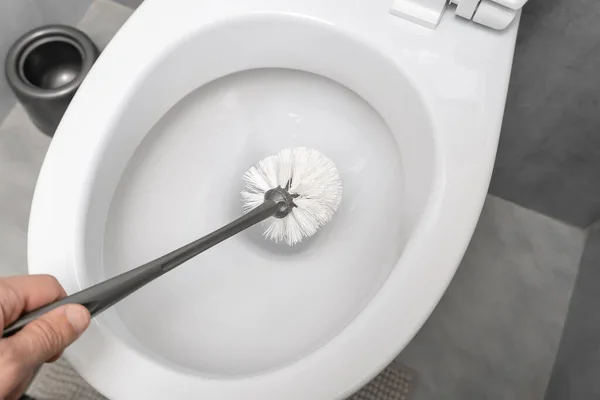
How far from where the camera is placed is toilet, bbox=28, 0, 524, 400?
47 centimetres

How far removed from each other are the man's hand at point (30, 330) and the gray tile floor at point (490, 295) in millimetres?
558

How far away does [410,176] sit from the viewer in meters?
0.59

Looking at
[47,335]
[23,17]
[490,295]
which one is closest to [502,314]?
[490,295]

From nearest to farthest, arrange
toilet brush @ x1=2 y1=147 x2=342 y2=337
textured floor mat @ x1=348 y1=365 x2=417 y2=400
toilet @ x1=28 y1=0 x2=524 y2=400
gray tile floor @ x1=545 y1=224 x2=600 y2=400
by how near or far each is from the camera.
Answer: toilet @ x1=28 y1=0 x2=524 y2=400 < toilet brush @ x1=2 y1=147 x2=342 y2=337 < gray tile floor @ x1=545 y1=224 x2=600 y2=400 < textured floor mat @ x1=348 y1=365 x2=417 y2=400

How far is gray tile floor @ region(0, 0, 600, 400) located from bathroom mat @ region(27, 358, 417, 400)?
0.02 metres

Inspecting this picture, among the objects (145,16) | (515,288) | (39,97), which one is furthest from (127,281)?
(515,288)

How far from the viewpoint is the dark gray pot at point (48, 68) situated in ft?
2.67

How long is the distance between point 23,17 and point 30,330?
2.37 ft

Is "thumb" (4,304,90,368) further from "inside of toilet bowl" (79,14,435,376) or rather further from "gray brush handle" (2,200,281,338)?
"inside of toilet bowl" (79,14,435,376)

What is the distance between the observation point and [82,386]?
829 millimetres

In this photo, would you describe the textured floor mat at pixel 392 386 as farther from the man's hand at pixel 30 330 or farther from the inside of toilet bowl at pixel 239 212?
the man's hand at pixel 30 330

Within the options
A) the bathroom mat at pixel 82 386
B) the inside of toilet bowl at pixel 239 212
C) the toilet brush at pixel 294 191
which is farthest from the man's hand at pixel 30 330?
the bathroom mat at pixel 82 386

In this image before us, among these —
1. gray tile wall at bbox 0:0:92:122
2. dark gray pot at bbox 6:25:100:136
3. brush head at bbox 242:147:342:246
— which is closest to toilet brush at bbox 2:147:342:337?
brush head at bbox 242:147:342:246

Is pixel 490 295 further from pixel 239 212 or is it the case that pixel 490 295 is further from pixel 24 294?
pixel 24 294
